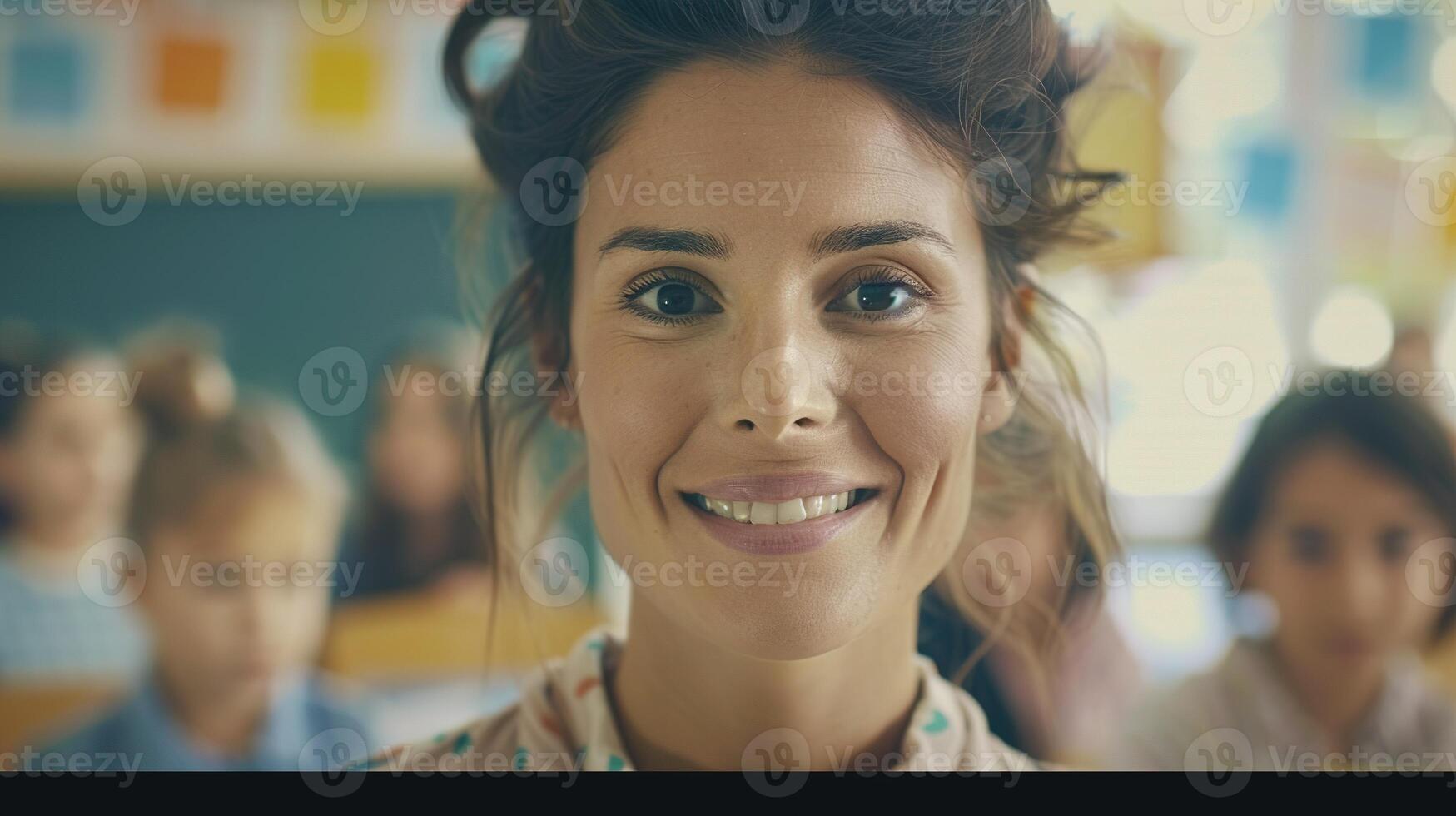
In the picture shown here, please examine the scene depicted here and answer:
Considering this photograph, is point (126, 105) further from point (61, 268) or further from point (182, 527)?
point (182, 527)

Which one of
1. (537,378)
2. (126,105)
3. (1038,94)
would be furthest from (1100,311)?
(126,105)

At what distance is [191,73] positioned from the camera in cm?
104

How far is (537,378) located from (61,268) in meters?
0.55

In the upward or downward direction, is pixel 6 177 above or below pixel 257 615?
above

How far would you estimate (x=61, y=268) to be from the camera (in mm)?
1017

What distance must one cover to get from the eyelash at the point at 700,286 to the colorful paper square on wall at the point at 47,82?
2.16ft

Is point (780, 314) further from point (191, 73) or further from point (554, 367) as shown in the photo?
point (191, 73)

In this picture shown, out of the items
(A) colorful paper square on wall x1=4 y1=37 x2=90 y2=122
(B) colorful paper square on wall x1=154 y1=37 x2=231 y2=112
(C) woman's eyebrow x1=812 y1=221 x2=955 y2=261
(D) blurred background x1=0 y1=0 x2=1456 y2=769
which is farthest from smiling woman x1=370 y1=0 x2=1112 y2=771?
(A) colorful paper square on wall x1=4 y1=37 x2=90 y2=122

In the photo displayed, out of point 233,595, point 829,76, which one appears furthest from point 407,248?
point 829,76

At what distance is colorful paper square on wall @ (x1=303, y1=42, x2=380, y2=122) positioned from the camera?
3.35 feet

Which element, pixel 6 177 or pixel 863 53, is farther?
pixel 6 177

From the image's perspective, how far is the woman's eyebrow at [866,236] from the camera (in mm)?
666

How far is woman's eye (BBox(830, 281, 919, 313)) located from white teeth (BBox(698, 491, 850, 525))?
115 millimetres

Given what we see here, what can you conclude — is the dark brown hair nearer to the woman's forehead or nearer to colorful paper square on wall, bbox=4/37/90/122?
the woman's forehead
